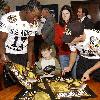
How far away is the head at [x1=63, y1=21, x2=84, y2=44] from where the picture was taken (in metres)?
2.69

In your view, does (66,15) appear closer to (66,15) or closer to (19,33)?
(66,15)

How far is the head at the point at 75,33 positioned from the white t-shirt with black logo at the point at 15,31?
2.59 feet

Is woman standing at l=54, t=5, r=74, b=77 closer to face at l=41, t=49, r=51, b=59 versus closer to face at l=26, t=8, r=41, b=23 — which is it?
face at l=41, t=49, r=51, b=59

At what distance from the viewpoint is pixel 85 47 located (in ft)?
9.99

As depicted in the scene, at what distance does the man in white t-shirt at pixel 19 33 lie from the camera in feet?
10.7

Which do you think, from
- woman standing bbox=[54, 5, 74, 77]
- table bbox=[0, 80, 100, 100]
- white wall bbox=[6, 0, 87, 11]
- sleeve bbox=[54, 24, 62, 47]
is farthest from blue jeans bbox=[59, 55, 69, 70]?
white wall bbox=[6, 0, 87, 11]

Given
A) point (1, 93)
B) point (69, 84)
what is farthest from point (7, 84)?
point (69, 84)

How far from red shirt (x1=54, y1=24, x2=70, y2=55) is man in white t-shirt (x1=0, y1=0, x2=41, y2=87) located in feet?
2.53

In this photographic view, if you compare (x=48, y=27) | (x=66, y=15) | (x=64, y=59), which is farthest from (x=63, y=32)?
(x=48, y=27)

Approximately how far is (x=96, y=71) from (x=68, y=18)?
1269 millimetres

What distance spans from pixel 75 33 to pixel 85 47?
15.4 inches

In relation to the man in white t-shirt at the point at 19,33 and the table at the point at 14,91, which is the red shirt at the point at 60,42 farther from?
the table at the point at 14,91

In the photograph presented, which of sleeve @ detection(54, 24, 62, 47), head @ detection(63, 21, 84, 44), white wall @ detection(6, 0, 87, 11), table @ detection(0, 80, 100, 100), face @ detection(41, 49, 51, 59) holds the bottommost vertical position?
table @ detection(0, 80, 100, 100)

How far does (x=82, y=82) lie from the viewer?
9.40 feet
